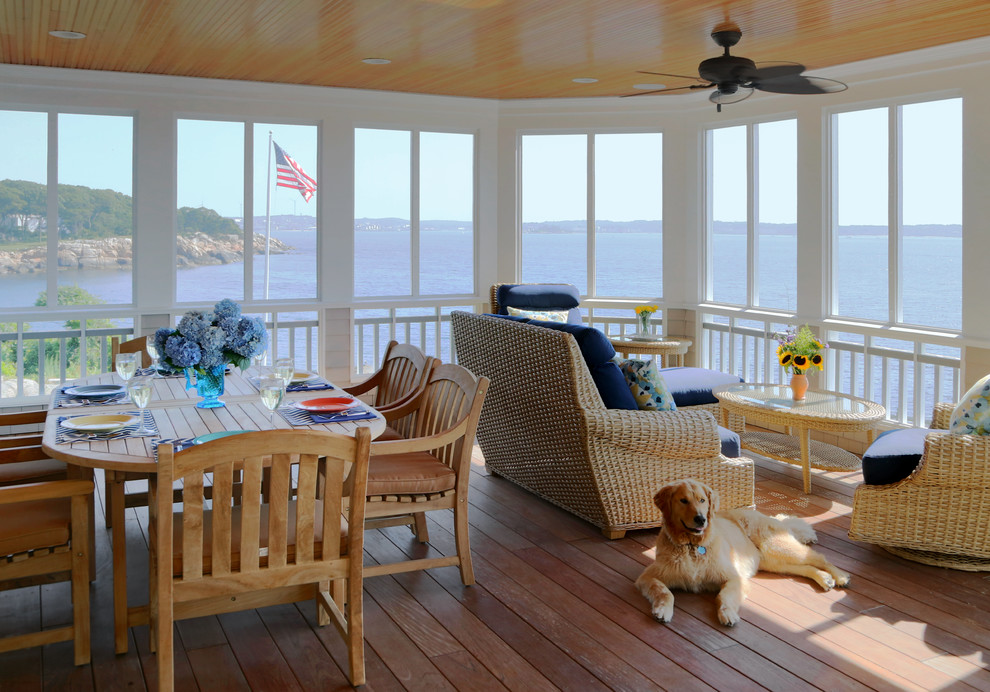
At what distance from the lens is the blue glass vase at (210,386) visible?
352 centimetres

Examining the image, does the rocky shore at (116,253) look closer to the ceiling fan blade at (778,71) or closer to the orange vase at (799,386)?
the ceiling fan blade at (778,71)

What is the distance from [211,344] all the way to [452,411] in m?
1.02

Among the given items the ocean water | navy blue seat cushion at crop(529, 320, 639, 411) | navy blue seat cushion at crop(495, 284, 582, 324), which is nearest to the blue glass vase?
navy blue seat cushion at crop(529, 320, 639, 411)

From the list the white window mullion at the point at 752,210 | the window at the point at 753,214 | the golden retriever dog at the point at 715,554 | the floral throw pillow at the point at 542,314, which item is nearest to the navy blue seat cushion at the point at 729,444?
the golden retriever dog at the point at 715,554

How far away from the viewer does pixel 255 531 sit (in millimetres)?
2578

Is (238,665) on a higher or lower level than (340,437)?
lower

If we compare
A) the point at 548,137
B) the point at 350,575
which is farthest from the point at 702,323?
the point at 350,575

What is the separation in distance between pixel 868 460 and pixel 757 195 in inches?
142

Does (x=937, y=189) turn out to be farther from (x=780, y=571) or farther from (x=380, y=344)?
(x=380, y=344)

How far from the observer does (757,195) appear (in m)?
7.06

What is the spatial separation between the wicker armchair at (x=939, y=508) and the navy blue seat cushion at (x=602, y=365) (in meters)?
1.19

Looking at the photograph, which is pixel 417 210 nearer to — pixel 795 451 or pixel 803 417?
pixel 795 451

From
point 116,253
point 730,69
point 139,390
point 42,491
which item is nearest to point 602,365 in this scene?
point 730,69

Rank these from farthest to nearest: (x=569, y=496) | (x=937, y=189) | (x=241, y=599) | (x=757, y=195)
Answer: (x=757, y=195)
(x=937, y=189)
(x=569, y=496)
(x=241, y=599)
